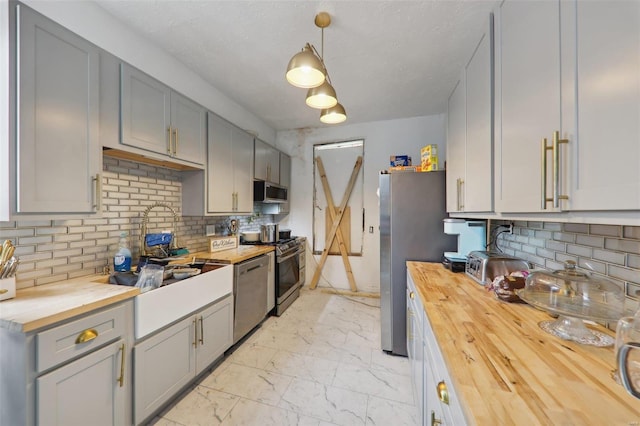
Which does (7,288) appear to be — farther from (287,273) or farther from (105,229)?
(287,273)

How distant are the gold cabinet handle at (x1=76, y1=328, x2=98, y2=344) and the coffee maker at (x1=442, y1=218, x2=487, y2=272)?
2182 millimetres

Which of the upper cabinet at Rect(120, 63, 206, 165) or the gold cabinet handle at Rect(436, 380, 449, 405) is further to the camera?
the upper cabinet at Rect(120, 63, 206, 165)

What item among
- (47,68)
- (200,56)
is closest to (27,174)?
(47,68)

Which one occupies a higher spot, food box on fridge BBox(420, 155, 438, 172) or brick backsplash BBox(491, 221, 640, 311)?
food box on fridge BBox(420, 155, 438, 172)

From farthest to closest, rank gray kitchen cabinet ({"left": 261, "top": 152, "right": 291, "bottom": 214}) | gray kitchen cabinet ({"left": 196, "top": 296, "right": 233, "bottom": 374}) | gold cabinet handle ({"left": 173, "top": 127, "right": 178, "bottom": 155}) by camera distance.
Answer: gray kitchen cabinet ({"left": 261, "top": 152, "right": 291, "bottom": 214})
gold cabinet handle ({"left": 173, "top": 127, "right": 178, "bottom": 155})
gray kitchen cabinet ({"left": 196, "top": 296, "right": 233, "bottom": 374})

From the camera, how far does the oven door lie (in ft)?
9.79

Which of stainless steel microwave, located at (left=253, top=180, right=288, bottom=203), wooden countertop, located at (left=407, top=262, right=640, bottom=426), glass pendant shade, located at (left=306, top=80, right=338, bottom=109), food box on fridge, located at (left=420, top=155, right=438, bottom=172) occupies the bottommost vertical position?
wooden countertop, located at (left=407, top=262, right=640, bottom=426)

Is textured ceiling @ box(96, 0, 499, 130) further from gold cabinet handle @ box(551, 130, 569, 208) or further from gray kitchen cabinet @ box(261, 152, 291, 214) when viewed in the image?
gold cabinet handle @ box(551, 130, 569, 208)

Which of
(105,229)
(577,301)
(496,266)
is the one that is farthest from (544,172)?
(105,229)

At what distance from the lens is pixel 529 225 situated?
5.09 ft

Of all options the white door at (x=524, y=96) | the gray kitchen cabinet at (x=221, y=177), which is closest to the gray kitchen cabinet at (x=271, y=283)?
the gray kitchen cabinet at (x=221, y=177)

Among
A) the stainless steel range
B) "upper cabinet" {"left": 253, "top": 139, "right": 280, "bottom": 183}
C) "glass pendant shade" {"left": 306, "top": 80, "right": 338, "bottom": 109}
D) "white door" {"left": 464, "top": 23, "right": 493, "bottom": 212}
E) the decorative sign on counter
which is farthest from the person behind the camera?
"upper cabinet" {"left": 253, "top": 139, "right": 280, "bottom": 183}

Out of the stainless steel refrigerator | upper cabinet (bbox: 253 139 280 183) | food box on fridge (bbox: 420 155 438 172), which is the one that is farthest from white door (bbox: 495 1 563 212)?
upper cabinet (bbox: 253 139 280 183)

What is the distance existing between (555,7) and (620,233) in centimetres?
85
